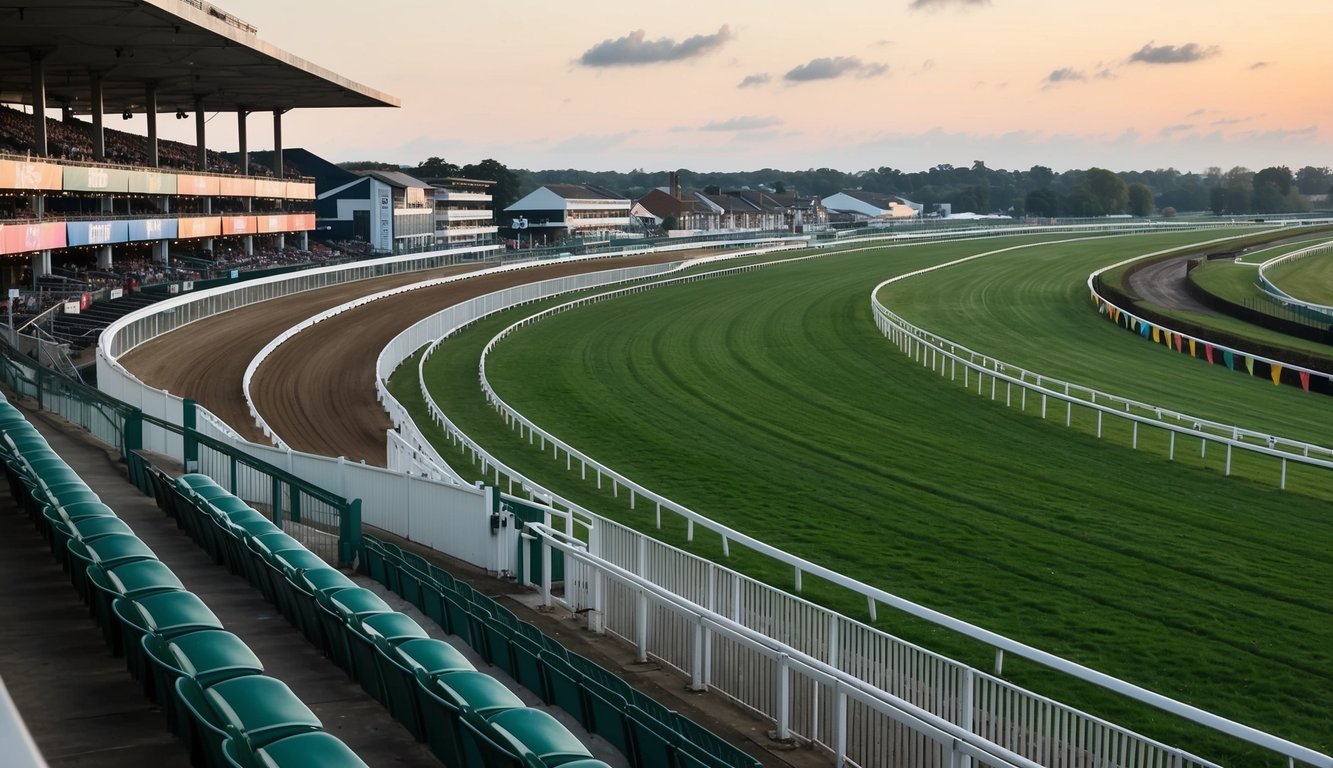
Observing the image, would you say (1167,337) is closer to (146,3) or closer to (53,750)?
(146,3)

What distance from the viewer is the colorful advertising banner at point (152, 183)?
173 feet

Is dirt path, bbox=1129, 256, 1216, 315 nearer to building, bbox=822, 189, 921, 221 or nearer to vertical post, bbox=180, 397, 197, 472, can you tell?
vertical post, bbox=180, 397, 197, 472

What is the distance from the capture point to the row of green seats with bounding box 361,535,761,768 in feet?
24.1

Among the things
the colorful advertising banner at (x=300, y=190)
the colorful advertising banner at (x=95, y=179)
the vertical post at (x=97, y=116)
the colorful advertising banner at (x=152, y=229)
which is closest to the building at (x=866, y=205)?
the colorful advertising banner at (x=300, y=190)

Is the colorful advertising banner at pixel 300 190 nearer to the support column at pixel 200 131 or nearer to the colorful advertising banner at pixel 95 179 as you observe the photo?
the support column at pixel 200 131

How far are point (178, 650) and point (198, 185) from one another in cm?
5635

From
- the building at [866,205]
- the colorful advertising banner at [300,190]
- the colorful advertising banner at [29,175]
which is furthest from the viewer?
the building at [866,205]

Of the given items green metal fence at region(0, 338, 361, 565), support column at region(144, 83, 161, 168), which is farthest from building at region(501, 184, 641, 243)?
green metal fence at region(0, 338, 361, 565)

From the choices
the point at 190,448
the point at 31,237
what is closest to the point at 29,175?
the point at 31,237

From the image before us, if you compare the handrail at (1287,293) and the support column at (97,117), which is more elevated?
the support column at (97,117)

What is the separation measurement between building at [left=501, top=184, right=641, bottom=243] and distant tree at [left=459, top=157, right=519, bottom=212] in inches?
392

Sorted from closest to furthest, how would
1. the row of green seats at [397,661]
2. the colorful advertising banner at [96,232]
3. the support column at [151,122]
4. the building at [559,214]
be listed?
the row of green seats at [397,661] < the colorful advertising banner at [96,232] < the support column at [151,122] < the building at [559,214]

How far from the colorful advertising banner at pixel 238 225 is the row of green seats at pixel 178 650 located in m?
52.2

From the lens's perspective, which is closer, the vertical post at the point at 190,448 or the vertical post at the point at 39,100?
the vertical post at the point at 190,448
